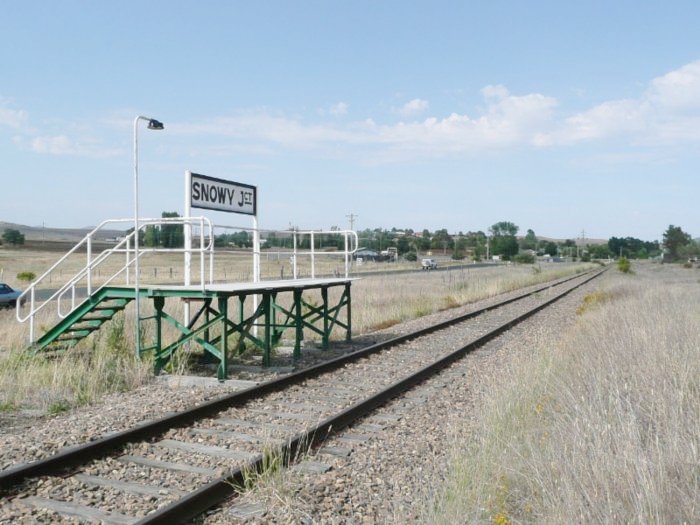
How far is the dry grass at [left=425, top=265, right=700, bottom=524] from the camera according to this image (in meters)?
3.77

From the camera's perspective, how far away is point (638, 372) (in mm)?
7176

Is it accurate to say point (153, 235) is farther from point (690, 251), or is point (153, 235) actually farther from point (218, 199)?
point (690, 251)

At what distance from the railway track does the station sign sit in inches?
173

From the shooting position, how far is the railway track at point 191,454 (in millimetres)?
4797

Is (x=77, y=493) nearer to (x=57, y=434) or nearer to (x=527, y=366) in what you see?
(x=57, y=434)

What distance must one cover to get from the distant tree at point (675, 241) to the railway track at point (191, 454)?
15695 cm

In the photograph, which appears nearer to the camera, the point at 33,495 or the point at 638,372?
the point at 33,495

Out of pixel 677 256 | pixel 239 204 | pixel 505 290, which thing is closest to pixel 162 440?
pixel 239 204

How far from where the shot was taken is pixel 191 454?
610 centimetres

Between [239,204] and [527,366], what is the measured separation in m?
7.09

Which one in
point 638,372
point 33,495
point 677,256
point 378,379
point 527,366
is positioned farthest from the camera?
point 677,256

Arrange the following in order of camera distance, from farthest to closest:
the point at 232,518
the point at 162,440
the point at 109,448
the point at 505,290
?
the point at 505,290 < the point at 162,440 < the point at 109,448 < the point at 232,518

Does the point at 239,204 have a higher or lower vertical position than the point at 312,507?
higher

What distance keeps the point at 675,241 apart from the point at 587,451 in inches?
6395
